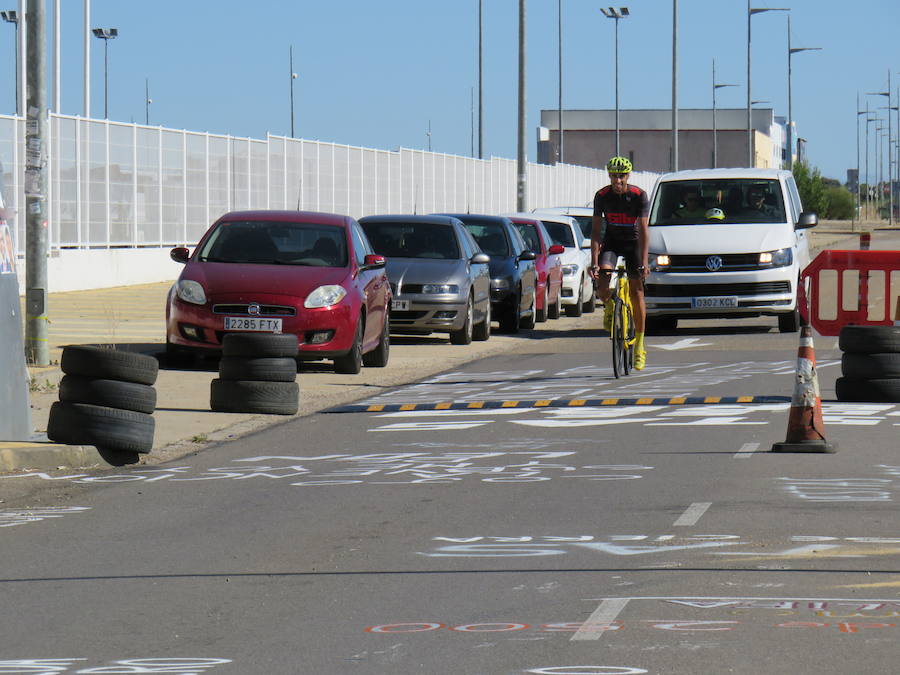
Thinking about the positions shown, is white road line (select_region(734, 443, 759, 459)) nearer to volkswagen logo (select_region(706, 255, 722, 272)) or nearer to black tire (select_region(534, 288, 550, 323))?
volkswagen logo (select_region(706, 255, 722, 272))

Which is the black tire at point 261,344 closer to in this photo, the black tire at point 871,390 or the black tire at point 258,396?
the black tire at point 258,396

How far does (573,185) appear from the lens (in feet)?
256

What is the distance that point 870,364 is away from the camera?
561 inches

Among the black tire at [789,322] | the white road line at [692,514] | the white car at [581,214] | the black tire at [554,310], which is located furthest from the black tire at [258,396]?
the white car at [581,214]

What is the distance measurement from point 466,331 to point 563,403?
23.5ft

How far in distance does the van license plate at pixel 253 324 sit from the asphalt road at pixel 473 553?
317 cm

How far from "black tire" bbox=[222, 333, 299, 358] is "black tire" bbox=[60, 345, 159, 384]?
264 cm

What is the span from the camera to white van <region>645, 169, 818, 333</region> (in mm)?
22734

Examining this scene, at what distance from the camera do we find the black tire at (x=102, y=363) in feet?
37.0

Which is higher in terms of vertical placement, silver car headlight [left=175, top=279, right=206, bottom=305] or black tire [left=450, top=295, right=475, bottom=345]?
silver car headlight [left=175, top=279, right=206, bottom=305]

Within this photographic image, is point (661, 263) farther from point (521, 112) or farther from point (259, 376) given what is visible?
point (521, 112)

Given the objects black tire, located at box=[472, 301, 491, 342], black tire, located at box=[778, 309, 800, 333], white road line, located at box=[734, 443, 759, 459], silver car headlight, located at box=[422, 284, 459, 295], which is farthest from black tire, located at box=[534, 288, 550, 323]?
white road line, located at box=[734, 443, 759, 459]

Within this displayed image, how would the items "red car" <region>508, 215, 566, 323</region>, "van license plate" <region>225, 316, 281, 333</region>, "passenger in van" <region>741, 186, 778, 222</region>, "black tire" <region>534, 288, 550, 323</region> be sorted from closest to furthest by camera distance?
"van license plate" <region>225, 316, 281, 333</region>, "passenger in van" <region>741, 186, 778, 222</region>, "red car" <region>508, 215, 566, 323</region>, "black tire" <region>534, 288, 550, 323</region>

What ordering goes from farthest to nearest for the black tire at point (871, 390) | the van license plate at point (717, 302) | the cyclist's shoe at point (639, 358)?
the van license plate at point (717, 302), the cyclist's shoe at point (639, 358), the black tire at point (871, 390)
